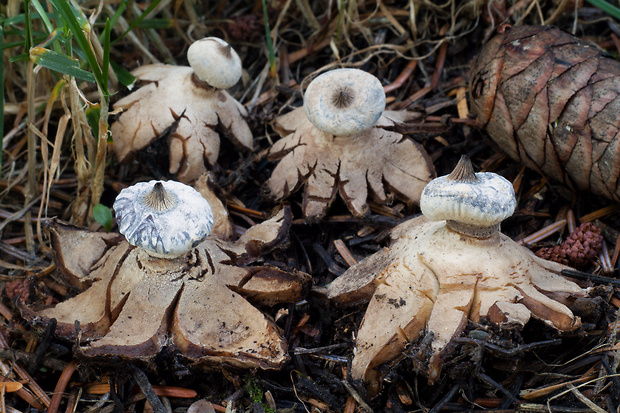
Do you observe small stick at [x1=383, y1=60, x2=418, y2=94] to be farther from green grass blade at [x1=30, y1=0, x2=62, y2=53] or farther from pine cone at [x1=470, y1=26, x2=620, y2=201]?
green grass blade at [x1=30, y1=0, x2=62, y2=53]

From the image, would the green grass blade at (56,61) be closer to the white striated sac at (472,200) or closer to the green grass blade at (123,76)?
the green grass blade at (123,76)

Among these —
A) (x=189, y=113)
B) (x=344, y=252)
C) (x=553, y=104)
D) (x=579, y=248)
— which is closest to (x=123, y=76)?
(x=189, y=113)

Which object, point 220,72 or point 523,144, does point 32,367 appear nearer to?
point 220,72

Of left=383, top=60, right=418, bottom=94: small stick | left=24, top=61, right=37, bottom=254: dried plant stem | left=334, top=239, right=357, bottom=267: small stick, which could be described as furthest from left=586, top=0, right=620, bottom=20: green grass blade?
left=24, top=61, right=37, bottom=254: dried plant stem

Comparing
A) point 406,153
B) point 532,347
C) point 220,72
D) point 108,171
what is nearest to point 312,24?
point 220,72

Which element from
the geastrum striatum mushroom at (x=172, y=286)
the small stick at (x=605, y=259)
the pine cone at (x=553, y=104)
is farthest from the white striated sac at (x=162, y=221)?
the small stick at (x=605, y=259)

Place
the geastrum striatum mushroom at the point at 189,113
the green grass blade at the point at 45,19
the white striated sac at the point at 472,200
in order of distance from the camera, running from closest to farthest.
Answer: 1. the white striated sac at the point at 472,200
2. the green grass blade at the point at 45,19
3. the geastrum striatum mushroom at the point at 189,113
